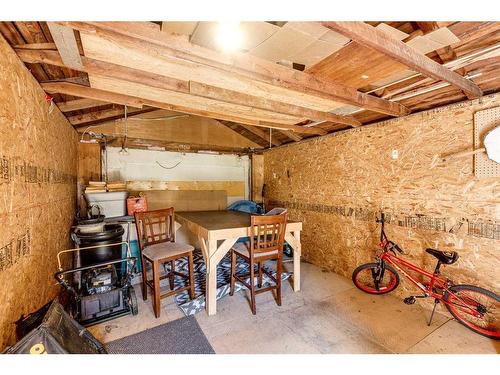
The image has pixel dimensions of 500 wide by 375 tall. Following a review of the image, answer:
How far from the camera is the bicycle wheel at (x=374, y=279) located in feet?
10.2

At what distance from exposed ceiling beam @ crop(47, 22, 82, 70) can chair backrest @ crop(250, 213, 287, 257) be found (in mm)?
2032

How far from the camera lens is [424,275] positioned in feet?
9.20

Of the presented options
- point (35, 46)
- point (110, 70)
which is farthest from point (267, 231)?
point (35, 46)

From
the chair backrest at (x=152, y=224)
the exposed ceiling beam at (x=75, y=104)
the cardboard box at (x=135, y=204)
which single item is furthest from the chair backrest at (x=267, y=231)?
the exposed ceiling beam at (x=75, y=104)

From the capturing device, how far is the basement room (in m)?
1.54

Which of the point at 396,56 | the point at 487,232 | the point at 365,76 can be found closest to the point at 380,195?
the point at 487,232

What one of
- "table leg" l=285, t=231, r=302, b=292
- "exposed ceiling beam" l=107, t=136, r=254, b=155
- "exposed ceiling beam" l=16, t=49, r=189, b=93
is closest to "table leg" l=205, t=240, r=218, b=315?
"table leg" l=285, t=231, r=302, b=292

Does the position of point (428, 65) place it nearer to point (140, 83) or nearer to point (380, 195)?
point (380, 195)

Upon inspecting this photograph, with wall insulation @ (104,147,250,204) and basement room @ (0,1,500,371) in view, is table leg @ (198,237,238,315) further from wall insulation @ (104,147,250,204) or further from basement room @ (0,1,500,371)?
wall insulation @ (104,147,250,204)

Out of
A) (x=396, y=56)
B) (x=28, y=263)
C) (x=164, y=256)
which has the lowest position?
(x=164, y=256)

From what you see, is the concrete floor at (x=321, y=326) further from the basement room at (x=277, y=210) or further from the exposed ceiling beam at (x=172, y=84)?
the exposed ceiling beam at (x=172, y=84)

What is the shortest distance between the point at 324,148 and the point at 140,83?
3157 millimetres
